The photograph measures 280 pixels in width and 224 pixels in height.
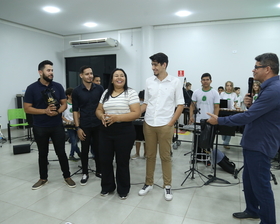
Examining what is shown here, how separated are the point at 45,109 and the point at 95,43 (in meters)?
5.83

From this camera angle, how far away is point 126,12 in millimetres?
5910

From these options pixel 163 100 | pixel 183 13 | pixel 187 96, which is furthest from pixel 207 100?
pixel 183 13

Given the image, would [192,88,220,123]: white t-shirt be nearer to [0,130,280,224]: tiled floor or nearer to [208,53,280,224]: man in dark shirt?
[0,130,280,224]: tiled floor

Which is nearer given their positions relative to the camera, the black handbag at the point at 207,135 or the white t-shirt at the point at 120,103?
the white t-shirt at the point at 120,103

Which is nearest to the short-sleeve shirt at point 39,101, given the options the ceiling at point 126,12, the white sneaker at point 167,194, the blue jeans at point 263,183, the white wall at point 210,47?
the white sneaker at point 167,194

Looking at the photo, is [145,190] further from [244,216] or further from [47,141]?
[47,141]

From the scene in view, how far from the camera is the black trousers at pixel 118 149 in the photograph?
2447 mm

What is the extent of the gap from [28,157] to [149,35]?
543cm

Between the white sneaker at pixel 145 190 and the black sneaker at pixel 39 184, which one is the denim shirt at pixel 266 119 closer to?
the white sneaker at pixel 145 190

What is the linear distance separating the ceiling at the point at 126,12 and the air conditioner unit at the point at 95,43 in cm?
50

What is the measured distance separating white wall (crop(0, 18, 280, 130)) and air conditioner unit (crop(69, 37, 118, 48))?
1.22 feet

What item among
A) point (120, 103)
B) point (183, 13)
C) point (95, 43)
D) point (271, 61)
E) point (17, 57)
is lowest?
point (120, 103)

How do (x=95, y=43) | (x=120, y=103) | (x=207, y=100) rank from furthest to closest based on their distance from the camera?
(x=95, y=43) → (x=207, y=100) → (x=120, y=103)

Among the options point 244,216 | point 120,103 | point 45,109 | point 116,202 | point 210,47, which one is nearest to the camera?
point 244,216
